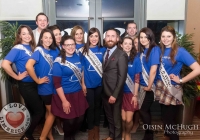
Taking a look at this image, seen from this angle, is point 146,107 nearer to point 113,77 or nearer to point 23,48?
point 113,77

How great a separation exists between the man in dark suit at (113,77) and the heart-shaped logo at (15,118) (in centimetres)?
109

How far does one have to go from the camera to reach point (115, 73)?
2182 mm

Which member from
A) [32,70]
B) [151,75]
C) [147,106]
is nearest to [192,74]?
[151,75]

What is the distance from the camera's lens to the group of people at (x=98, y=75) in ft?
6.56

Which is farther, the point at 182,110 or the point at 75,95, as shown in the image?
the point at 182,110

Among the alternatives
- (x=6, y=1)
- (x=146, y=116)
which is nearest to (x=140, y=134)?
(x=146, y=116)

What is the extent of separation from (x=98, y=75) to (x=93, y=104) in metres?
0.37

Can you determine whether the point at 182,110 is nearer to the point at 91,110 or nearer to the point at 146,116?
the point at 146,116

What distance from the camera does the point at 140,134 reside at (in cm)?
272

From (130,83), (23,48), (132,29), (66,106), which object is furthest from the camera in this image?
(132,29)

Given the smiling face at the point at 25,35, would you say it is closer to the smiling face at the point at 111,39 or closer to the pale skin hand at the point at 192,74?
the smiling face at the point at 111,39

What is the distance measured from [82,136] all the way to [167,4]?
2478 millimetres

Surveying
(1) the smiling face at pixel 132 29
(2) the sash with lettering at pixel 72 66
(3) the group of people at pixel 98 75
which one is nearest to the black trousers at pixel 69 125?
(3) the group of people at pixel 98 75

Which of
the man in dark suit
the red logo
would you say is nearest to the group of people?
the man in dark suit
